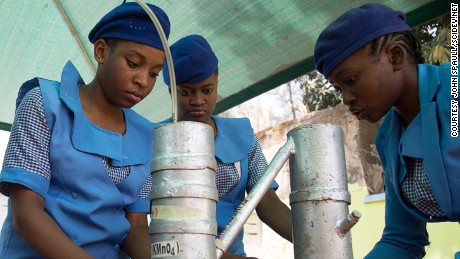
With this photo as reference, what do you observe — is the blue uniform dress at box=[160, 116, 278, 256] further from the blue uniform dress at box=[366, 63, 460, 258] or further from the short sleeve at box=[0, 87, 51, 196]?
the short sleeve at box=[0, 87, 51, 196]

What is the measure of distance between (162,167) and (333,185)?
0.29 metres

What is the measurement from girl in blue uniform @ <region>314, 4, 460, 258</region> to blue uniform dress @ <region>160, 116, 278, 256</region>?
59 cm

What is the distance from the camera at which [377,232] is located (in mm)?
5883

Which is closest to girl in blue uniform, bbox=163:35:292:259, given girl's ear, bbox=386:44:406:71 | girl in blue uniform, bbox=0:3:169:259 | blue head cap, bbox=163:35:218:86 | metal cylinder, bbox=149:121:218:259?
blue head cap, bbox=163:35:218:86

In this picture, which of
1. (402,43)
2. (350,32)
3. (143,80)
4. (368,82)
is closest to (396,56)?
(402,43)

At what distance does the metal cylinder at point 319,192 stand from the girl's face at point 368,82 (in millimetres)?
613

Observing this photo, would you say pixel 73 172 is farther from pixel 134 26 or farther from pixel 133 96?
pixel 134 26

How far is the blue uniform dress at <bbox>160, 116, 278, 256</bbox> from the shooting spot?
213 centimetres

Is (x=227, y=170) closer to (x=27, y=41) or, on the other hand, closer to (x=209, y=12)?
(x=209, y=12)

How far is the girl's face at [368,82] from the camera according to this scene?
1.50 metres

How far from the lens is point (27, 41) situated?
9.71ft

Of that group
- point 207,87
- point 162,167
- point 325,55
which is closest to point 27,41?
point 207,87

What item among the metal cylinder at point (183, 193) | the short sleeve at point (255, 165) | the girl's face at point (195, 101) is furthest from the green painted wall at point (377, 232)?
the metal cylinder at point (183, 193)

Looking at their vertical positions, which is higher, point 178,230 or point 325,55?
point 325,55
